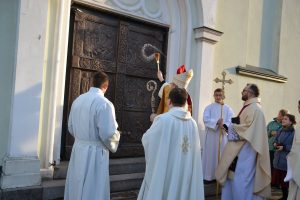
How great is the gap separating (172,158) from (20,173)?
2315 millimetres

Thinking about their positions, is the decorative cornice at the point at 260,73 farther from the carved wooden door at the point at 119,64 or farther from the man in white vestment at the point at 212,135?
the carved wooden door at the point at 119,64

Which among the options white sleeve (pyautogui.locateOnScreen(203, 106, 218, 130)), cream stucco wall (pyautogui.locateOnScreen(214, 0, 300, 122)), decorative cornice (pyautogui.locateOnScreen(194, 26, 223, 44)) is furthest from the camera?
cream stucco wall (pyautogui.locateOnScreen(214, 0, 300, 122))

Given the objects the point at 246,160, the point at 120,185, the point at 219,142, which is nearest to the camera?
the point at 246,160

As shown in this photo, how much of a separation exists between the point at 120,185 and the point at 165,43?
335cm

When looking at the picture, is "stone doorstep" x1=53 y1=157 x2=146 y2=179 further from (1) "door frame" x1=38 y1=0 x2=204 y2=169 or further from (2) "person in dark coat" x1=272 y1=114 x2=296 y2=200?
(2) "person in dark coat" x1=272 y1=114 x2=296 y2=200

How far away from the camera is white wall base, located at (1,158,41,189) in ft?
16.3

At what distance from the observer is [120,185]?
20.1ft

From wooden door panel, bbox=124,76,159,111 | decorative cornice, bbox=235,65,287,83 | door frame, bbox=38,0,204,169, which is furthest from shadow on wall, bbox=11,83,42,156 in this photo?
decorative cornice, bbox=235,65,287,83

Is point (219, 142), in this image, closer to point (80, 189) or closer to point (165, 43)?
point (165, 43)

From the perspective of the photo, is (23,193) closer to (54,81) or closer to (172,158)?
(54,81)

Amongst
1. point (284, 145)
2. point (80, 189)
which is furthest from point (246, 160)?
point (80, 189)

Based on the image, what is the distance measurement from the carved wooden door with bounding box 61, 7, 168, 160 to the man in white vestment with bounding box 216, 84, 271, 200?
2.26 m

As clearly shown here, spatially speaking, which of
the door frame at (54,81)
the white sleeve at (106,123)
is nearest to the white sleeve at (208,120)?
the door frame at (54,81)

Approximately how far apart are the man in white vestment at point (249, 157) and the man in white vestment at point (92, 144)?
2.16 m
